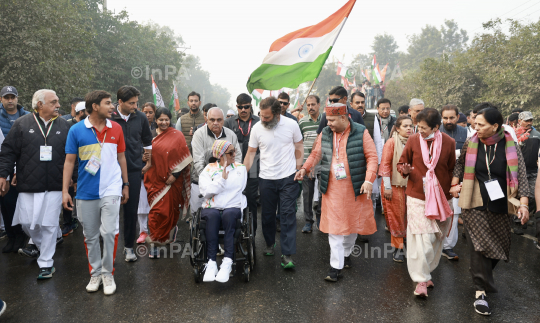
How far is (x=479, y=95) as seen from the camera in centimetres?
2520

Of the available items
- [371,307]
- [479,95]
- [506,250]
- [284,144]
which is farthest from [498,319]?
[479,95]

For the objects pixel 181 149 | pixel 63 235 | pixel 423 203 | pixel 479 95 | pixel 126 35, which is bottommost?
pixel 63 235

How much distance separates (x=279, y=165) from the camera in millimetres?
4879

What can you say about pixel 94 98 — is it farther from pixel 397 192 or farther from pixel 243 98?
pixel 397 192

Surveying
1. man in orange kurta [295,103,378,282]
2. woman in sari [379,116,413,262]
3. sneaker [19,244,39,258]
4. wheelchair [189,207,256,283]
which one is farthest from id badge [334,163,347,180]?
sneaker [19,244,39,258]

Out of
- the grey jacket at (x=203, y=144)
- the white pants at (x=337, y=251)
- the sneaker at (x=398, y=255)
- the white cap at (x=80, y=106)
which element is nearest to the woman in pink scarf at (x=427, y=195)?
the white pants at (x=337, y=251)

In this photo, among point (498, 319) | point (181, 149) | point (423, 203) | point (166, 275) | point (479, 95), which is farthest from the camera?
point (479, 95)

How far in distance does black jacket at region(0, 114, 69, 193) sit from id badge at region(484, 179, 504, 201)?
4.75 meters

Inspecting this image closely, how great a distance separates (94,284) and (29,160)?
178 centimetres

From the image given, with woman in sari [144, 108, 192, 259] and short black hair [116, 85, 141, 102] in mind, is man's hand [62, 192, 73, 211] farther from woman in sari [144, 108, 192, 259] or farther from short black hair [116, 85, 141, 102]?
short black hair [116, 85, 141, 102]

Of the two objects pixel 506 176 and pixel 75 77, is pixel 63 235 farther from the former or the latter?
pixel 75 77

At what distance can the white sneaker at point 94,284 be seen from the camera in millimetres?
4105

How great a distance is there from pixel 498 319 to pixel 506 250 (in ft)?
2.19

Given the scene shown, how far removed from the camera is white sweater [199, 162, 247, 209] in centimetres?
440
